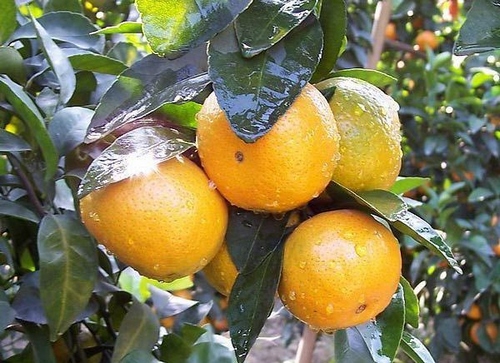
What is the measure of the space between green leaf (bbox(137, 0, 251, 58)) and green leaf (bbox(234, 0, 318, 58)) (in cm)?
2

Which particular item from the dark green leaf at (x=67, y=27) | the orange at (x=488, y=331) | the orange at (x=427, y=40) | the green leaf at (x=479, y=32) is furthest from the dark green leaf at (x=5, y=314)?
the orange at (x=427, y=40)

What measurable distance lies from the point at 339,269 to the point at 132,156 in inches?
6.3

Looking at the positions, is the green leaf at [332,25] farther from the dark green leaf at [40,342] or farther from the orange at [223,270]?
the dark green leaf at [40,342]

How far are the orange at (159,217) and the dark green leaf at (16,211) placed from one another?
16cm

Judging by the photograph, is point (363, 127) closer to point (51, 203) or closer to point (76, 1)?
point (51, 203)

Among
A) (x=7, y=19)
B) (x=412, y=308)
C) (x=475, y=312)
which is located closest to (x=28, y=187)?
(x=7, y=19)

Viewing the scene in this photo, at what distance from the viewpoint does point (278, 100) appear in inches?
15.6

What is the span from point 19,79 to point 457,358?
178cm

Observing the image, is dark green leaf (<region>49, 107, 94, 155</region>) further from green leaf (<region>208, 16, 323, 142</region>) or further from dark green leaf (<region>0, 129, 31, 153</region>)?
green leaf (<region>208, 16, 323, 142</region>)

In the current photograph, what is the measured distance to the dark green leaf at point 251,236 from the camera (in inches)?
18.3

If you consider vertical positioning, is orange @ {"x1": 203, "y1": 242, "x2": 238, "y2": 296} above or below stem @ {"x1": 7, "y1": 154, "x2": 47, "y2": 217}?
above

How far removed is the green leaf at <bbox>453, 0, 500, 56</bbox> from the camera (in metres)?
0.42

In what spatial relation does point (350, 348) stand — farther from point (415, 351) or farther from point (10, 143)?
point (10, 143)

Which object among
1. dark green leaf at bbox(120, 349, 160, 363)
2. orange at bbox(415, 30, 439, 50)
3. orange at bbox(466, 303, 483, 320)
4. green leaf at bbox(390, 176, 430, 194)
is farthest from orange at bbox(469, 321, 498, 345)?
dark green leaf at bbox(120, 349, 160, 363)
